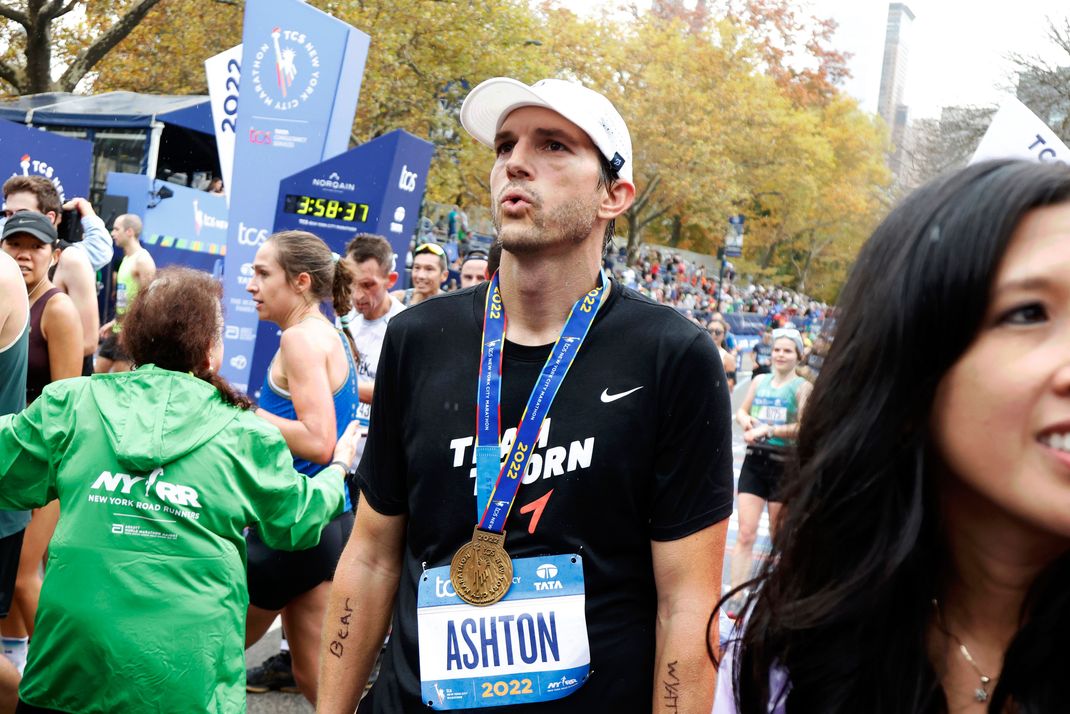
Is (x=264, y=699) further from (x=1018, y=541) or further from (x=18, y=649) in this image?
(x=1018, y=541)

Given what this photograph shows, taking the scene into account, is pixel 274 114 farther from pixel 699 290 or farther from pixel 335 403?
pixel 699 290

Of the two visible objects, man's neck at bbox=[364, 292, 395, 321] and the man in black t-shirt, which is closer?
the man in black t-shirt

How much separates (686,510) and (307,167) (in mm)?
6472

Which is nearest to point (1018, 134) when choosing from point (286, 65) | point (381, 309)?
point (381, 309)

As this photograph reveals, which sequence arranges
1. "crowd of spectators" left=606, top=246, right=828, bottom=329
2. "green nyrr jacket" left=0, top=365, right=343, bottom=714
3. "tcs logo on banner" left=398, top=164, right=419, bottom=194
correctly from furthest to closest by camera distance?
"crowd of spectators" left=606, top=246, right=828, bottom=329, "tcs logo on banner" left=398, top=164, right=419, bottom=194, "green nyrr jacket" left=0, top=365, right=343, bottom=714

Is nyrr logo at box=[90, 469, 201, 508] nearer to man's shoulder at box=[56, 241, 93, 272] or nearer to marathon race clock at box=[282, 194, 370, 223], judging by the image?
man's shoulder at box=[56, 241, 93, 272]

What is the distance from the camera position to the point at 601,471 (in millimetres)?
2371

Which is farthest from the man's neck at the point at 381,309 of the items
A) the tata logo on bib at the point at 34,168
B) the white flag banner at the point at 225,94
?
the tata logo on bib at the point at 34,168

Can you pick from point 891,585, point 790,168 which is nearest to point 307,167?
point 891,585

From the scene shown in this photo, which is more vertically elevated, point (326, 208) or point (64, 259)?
point (326, 208)

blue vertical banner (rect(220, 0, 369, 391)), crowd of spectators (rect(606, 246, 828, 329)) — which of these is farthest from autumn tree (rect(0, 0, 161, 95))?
crowd of spectators (rect(606, 246, 828, 329))

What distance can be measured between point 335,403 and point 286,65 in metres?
4.35

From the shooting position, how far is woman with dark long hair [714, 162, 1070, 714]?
1.36 metres

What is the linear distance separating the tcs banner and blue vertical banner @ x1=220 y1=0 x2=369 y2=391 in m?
2.61
